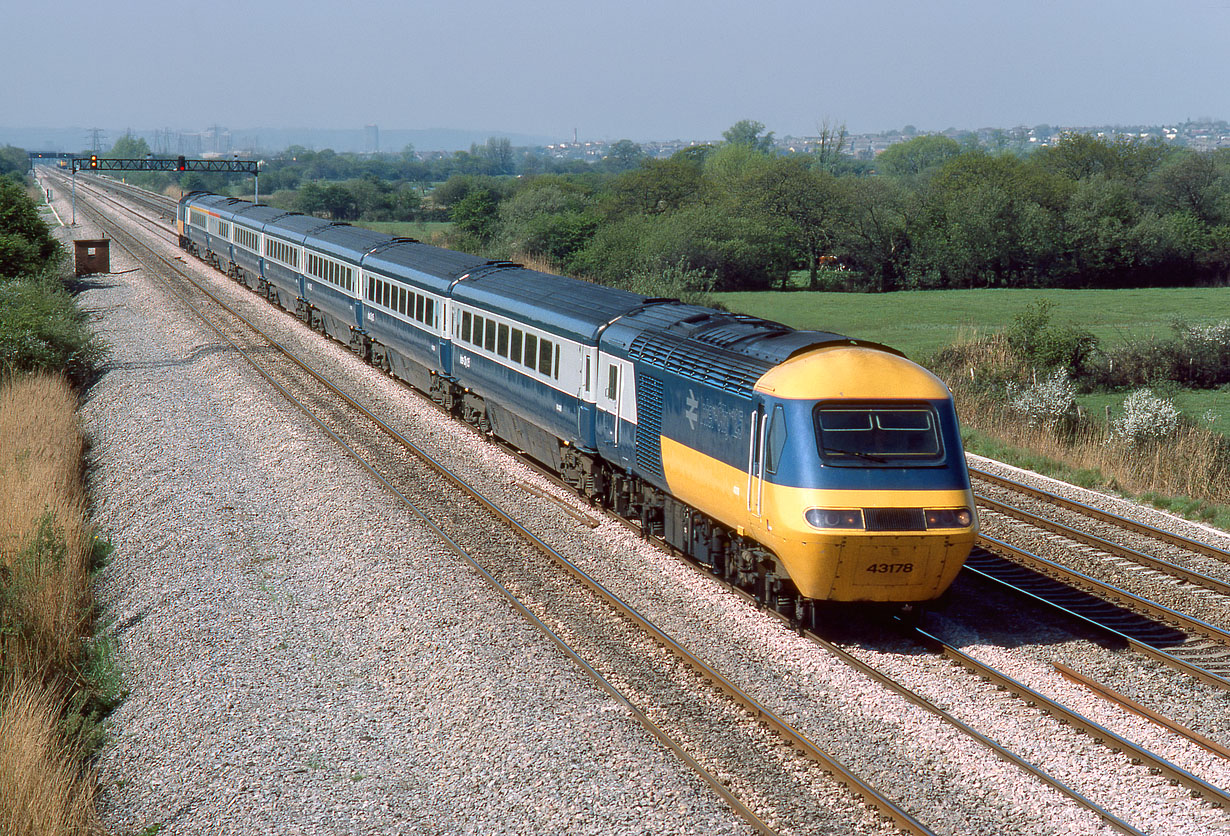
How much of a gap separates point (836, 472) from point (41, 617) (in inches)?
363

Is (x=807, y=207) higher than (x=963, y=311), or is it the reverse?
(x=807, y=207)

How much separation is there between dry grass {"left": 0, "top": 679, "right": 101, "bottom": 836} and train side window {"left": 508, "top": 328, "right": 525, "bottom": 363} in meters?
9.89

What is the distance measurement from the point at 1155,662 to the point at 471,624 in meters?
7.39

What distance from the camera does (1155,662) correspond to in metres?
11.3

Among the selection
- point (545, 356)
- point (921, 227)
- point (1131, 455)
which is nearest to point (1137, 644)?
point (545, 356)

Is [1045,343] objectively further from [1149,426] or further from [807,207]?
[807,207]

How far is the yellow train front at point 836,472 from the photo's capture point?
35.1 ft

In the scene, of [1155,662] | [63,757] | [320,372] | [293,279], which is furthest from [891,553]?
[293,279]

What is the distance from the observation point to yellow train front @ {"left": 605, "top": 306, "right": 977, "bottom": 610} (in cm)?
1071

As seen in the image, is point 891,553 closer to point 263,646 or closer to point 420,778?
point 420,778

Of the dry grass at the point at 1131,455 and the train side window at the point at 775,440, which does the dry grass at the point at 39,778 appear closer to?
the train side window at the point at 775,440

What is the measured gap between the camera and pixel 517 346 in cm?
1878

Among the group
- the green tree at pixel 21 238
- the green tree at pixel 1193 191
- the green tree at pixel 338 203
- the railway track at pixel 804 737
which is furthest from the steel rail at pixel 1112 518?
the green tree at pixel 338 203

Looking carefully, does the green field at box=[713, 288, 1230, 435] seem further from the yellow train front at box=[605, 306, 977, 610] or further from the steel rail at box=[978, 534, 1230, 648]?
the yellow train front at box=[605, 306, 977, 610]
